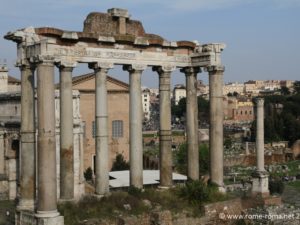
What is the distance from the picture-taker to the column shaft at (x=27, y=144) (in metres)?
14.1

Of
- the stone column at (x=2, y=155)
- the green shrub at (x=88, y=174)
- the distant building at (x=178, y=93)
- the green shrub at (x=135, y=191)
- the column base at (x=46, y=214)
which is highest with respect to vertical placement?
the distant building at (x=178, y=93)

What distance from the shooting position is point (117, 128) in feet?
149

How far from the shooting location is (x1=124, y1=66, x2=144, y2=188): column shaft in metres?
16.1

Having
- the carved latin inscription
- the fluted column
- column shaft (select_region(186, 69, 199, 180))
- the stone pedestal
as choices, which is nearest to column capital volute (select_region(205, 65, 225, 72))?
column shaft (select_region(186, 69, 199, 180))

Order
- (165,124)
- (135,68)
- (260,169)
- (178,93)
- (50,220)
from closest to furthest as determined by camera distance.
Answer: (50,220) → (135,68) → (165,124) → (260,169) → (178,93)

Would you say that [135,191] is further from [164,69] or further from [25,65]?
[25,65]

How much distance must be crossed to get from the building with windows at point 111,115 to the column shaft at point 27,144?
2738 centimetres

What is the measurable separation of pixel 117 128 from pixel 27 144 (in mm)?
31095

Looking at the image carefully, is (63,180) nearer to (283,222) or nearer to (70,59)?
(70,59)

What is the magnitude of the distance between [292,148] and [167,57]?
53248 mm

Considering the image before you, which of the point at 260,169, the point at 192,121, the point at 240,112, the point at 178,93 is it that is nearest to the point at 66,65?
the point at 192,121

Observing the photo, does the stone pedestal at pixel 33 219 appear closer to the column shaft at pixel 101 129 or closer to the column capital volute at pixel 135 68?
the column shaft at pixel 101 129

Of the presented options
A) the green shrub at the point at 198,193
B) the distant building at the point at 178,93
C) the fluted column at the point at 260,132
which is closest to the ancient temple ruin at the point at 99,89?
the green shrub at the point at 198,193

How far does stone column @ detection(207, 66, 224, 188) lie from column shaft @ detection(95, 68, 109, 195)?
380cm
